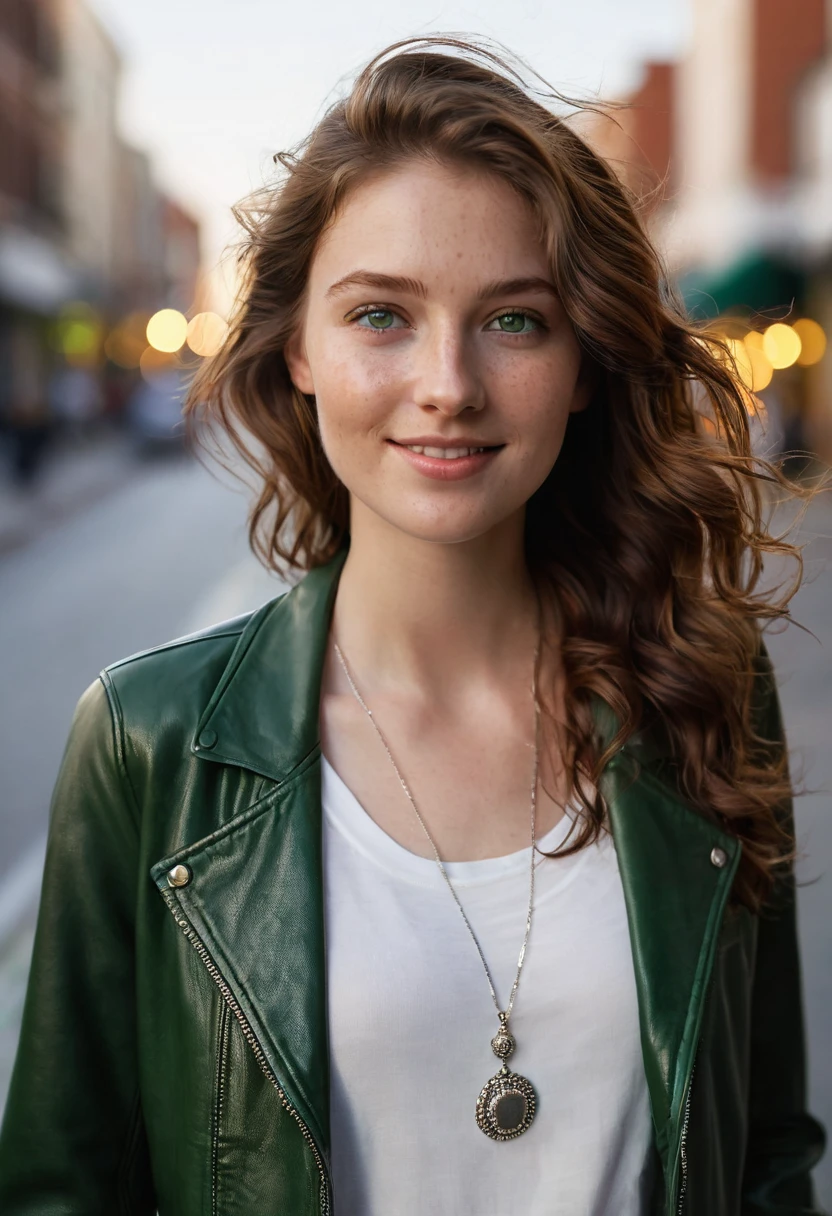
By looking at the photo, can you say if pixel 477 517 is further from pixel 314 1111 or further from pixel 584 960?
pixel 314 1111


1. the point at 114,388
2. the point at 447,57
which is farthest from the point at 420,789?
the point at 114,388

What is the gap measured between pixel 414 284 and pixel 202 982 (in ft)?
3.13

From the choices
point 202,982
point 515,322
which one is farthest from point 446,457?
point 202,982

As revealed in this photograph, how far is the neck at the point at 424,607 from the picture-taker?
80.6 inches

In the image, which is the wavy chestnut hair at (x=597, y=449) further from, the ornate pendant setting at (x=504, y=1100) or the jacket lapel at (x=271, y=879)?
the jacket lapel at (x=271, y=879)

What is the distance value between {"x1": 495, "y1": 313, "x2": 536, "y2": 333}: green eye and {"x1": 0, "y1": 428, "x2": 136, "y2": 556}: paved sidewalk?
14.7 m

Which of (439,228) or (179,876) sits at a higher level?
(439,228)

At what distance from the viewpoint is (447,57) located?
6.28 feet

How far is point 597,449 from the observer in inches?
89.6

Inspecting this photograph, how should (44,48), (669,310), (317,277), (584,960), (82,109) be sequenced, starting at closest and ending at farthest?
(584,960) → (317,277) → (669,310) → (44,48) → (82,109)

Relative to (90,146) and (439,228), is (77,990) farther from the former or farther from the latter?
(90,146)

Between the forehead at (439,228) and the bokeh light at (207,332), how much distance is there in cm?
49

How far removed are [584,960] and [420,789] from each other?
13.3 inches

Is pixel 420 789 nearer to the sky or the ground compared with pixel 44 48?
nearer to the ground
